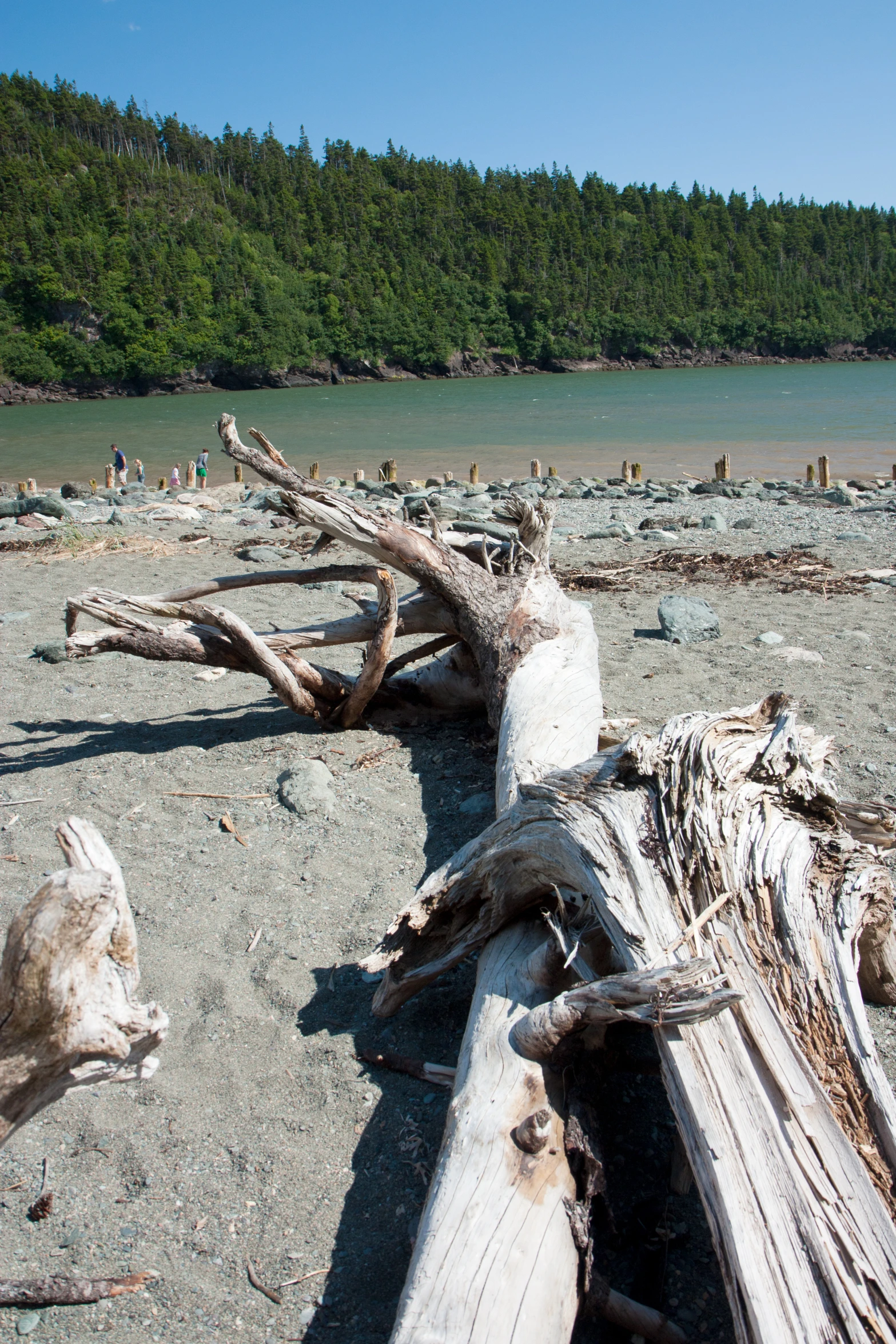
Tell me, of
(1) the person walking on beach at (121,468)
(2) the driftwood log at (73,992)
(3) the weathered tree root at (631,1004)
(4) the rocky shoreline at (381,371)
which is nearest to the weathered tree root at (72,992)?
(2) the driftwood log at (73,992)

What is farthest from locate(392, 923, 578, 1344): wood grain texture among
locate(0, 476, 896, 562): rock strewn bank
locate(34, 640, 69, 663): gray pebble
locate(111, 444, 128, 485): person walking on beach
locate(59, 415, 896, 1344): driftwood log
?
locate(111, 444, 128, 485): person walking on beach

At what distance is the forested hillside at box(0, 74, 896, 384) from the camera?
268 ft

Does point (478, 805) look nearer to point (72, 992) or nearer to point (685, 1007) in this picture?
point (685, 1007)

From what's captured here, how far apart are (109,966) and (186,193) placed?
408 ft

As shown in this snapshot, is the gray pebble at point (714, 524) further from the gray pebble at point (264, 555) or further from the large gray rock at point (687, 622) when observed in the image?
the gray pebble at point (264, 555)

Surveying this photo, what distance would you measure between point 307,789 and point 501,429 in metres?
34.0

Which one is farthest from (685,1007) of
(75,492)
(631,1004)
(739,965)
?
(75,492)

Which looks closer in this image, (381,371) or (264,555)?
(264,555)

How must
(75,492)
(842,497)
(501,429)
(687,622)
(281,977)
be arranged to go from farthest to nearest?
1. (501,429)
2. (75,492)
3. (842,497)
4. (687,622)
5. (281,977)

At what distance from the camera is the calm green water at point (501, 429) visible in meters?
25.2

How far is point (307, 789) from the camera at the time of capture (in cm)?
413

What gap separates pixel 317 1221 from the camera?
82.6 inches

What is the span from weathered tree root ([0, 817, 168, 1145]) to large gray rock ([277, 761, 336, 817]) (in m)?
2.65

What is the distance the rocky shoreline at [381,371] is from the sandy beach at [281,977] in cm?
7602
